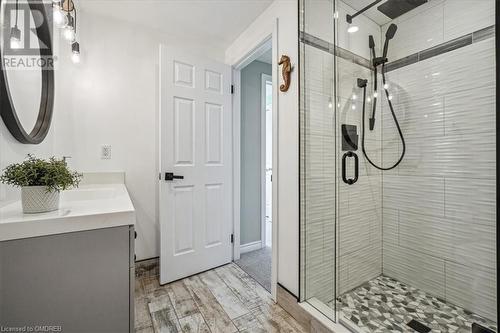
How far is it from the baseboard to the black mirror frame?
6.80 feet

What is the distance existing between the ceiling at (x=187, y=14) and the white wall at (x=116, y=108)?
4.2 inches

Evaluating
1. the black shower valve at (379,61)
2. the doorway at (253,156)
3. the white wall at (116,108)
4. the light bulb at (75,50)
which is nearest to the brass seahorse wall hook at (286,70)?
the black shower valve at (379,61)

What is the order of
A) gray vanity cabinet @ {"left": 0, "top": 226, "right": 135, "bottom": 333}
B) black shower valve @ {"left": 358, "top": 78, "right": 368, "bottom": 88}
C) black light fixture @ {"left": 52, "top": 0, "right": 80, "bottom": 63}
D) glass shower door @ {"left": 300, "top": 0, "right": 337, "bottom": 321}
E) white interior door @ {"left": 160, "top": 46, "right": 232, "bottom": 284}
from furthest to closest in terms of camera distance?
white interior door @ {"left": 160, "top": 46, "right": 232, "bottom": 284}, black shower valve @ {"left": 358, "top": 78, "right": 368, "bottom": 88}, glass shower door @ {"left": 300, "top": 0, "right": 337, "bottom": 321}, black light fixture @ {"left": 52, "top": 0, "right": 80, "bottom": 63}, gray vanity cabinet @ {"left": 0, "top": 226, "right": 135, "bottom": 333}

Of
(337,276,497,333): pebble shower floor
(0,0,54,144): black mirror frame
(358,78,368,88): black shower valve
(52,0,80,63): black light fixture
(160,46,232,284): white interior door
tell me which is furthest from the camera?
(160,46,232,284): white interior door

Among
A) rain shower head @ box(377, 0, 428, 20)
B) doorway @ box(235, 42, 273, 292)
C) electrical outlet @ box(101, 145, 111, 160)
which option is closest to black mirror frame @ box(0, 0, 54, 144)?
electrical outlet @ box(101, 145, 111, 160)

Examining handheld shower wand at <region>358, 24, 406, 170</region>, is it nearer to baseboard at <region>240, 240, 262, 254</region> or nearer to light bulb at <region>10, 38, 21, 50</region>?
baseboard at <region>240, 240, 262, 254</region>

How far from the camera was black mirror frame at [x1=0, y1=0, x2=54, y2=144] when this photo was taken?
3.00ft

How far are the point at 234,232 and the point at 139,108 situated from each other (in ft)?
5.15

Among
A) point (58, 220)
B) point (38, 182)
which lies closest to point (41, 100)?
point (38, 182)

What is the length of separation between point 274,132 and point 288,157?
25 cm

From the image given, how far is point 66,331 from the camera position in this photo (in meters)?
0.77

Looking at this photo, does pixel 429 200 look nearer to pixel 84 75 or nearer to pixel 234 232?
pixel 234 232

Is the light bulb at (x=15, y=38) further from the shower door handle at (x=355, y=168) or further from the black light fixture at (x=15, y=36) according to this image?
the shower door handle at (x=355, y=168)

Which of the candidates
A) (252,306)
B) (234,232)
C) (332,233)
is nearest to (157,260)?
(234,232)
